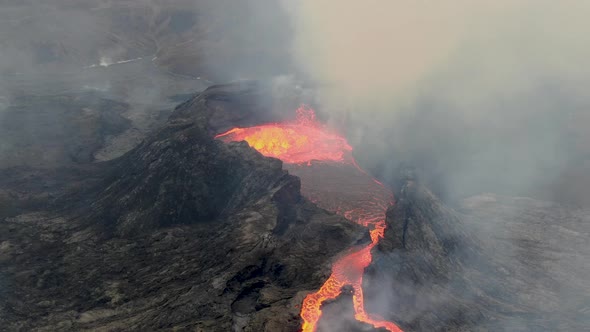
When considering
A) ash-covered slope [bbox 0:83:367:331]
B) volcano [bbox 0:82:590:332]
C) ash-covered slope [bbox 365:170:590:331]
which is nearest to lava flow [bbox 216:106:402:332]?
volcano [bbox 0:82:590:332]

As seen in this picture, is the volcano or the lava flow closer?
the lava flow

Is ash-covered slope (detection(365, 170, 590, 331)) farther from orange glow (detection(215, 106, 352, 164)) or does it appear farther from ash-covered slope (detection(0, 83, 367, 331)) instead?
orange glow (detection(215, 106, 352, 164))

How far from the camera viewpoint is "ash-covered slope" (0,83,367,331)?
2508 cm

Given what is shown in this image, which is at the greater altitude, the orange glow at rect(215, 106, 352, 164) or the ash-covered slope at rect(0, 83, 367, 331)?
the orange glow at rect(215, 106, 352, 164)

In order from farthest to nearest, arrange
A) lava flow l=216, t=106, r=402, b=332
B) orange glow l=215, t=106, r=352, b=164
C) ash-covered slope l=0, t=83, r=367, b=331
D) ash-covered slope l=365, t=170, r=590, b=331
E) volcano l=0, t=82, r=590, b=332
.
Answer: orange glow l=215, t=106, r=352, b=164, ash-covered slope l=365, t=170, r=590, b=331, ash-covered slope l=0, t=83, r=367, b=331, volcano l=0, t=82, r=590, b=332, lava flow l=216, t=106, r=402, b=332

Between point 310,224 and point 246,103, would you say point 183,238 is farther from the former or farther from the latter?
point 246,103

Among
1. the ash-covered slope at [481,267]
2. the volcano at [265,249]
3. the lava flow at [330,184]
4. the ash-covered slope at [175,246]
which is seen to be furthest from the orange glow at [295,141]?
the ash-covered slope at [481,267]

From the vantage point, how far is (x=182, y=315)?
78.0ft

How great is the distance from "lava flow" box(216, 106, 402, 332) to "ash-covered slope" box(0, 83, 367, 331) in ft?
3.55

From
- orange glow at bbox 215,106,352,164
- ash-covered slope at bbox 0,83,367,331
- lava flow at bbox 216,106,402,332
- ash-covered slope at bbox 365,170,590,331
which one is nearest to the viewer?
lava flow at bbox 216,106,402,332

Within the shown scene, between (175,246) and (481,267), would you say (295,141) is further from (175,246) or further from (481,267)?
(481,267)

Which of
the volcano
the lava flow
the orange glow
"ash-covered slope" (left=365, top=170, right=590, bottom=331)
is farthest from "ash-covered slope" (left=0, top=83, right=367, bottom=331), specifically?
the orange glow

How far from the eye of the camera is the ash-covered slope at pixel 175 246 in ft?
82.3

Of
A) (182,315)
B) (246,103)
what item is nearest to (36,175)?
(246,103)
